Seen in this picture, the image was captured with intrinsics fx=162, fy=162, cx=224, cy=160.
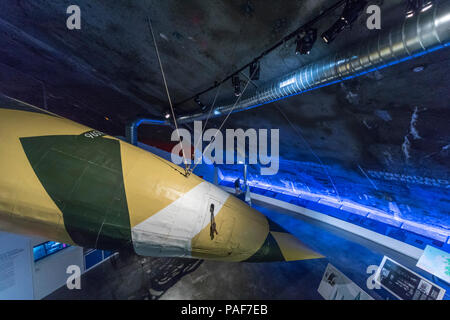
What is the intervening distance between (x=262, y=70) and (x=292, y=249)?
362cm

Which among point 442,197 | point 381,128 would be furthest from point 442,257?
point 381,128

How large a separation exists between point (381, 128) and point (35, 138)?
590cm

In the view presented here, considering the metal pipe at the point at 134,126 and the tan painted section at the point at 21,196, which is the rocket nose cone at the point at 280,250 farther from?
the metal pipe at the point at 134,126

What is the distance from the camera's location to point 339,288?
2.38 metres

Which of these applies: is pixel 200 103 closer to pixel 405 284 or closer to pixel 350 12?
pixel 350 12

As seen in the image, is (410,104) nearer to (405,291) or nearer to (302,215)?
(405,291)

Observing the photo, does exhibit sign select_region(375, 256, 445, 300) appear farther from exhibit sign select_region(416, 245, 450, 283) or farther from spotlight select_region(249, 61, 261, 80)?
spotlight select_region(249, 61, 261, 80)

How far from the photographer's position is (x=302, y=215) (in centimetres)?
757

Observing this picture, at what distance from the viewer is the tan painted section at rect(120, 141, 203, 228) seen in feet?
5.57

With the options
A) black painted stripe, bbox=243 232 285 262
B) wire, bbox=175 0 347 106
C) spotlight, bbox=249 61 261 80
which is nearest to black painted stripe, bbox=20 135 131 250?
black painted stripe, bbox=243 232 285 262

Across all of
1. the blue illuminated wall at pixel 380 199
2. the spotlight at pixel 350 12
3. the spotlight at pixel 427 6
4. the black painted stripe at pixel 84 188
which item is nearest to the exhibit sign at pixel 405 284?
the blue illuminated wall at pixel 380 199

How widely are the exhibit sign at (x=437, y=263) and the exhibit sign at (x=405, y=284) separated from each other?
7.53 ft
